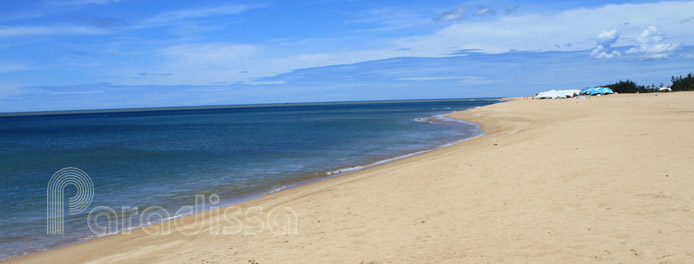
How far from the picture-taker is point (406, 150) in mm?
26547

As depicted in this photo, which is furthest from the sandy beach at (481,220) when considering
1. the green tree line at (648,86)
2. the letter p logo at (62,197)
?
the green tree line at (648,86)

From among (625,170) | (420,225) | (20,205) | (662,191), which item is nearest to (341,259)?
(420,225)

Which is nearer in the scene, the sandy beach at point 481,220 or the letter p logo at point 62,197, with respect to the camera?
the sandy beach at point 481,220

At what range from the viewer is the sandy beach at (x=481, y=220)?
654cm

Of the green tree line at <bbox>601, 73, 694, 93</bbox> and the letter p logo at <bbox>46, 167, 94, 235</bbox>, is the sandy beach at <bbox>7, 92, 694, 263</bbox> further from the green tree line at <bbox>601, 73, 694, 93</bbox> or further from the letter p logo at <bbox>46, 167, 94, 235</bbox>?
the green tree line at <bbox>601, 73, 694, 93</bbox>

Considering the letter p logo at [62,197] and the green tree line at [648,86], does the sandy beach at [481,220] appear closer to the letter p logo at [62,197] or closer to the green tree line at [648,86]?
the letter p logo at [62,197]

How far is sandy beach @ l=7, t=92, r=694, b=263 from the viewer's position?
654cm

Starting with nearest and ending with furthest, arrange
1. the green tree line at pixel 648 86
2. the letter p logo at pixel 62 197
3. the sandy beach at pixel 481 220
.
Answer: the sandy beach at pixel 481 220
the letter p logo at pixel 62 197
the green tree line at pixel 648 86

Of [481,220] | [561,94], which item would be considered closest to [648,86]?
[561,94]

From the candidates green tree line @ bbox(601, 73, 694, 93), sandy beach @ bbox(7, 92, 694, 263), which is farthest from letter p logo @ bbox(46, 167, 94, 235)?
green tree line @ bbox(601, 73, 694, 93)

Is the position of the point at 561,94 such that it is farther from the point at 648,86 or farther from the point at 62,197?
the point at 62,197

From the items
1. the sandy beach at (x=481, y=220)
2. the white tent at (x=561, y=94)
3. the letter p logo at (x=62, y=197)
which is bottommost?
the letter p logo at (x=62, y=197)

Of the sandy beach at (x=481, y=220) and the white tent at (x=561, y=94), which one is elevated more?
the white tent at (x=561, y=94)

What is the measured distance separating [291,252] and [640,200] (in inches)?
254
